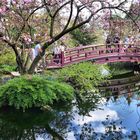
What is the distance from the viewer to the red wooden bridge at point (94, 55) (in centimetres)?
2323

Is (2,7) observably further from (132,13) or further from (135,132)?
(135,132)

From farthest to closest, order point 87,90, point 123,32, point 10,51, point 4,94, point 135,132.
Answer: point 10,51, point 87,90, point 123,32, point 4,94, point 135,132

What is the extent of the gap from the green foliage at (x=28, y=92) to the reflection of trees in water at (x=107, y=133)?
1.83 metres

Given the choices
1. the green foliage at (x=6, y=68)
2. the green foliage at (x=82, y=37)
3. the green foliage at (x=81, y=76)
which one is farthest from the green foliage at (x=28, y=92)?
the green foliage at (x=82, y=37)

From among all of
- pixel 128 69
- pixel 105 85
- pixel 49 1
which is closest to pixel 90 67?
pixel 105 85

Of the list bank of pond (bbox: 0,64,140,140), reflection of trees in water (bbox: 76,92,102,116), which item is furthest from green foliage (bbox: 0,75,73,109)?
reflection of trees in water (bbox: 76,92,102,116)

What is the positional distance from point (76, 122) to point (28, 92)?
6.91ft

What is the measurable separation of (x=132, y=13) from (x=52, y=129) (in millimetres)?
5140

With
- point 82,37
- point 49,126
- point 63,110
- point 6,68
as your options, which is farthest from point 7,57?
point 82,37

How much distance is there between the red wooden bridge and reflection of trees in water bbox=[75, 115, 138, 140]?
659cm

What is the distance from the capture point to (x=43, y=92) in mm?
16641

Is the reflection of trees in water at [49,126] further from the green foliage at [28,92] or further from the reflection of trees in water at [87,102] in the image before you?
the green foliage at [28,92]

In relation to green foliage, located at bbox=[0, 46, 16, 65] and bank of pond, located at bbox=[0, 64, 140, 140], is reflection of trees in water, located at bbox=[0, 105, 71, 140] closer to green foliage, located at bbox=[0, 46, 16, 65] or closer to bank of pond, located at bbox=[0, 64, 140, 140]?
bank of pond, located at bbox=[0, 64, 140, 140]

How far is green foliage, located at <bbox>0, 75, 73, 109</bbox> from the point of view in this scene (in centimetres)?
1630
